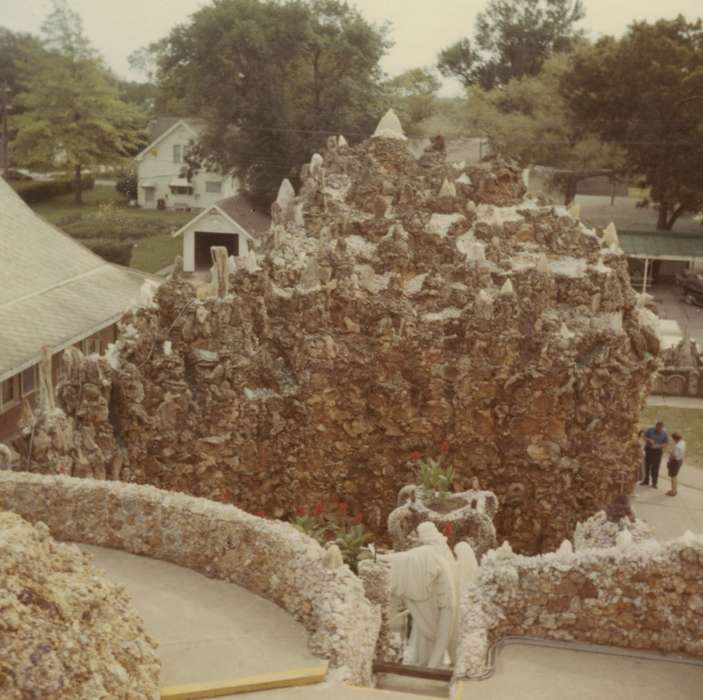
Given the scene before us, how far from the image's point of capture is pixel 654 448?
2203 centimetres

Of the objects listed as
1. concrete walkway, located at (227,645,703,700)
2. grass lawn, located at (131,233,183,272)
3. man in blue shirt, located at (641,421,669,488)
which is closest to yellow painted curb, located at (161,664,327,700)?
concrete walkway, located at (227,645,703,700)

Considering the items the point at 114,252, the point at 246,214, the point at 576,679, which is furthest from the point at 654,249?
the point at 576,679

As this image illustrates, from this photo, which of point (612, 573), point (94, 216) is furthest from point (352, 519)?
point (94, 216)

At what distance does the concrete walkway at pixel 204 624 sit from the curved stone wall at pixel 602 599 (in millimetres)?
1891

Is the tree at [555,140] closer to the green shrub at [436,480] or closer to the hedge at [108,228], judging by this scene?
the hedge at [108,228]

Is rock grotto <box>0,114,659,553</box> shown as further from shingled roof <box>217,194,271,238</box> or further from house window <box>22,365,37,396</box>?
shingled roof <box>217,194,271,238</box>

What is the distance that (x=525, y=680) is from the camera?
10.1 meters

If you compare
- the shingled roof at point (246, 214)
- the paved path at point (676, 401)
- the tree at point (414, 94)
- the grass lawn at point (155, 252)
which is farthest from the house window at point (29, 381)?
the tree at point (414, 94)

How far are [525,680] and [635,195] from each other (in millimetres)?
51385

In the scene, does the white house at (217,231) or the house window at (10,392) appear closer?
the house window at (10,392)

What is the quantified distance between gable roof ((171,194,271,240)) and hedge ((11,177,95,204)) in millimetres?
12480

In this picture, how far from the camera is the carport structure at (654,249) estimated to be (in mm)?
42688

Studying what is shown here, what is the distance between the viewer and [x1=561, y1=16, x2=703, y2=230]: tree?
4175cm

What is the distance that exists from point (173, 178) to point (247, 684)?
49.6 metres
